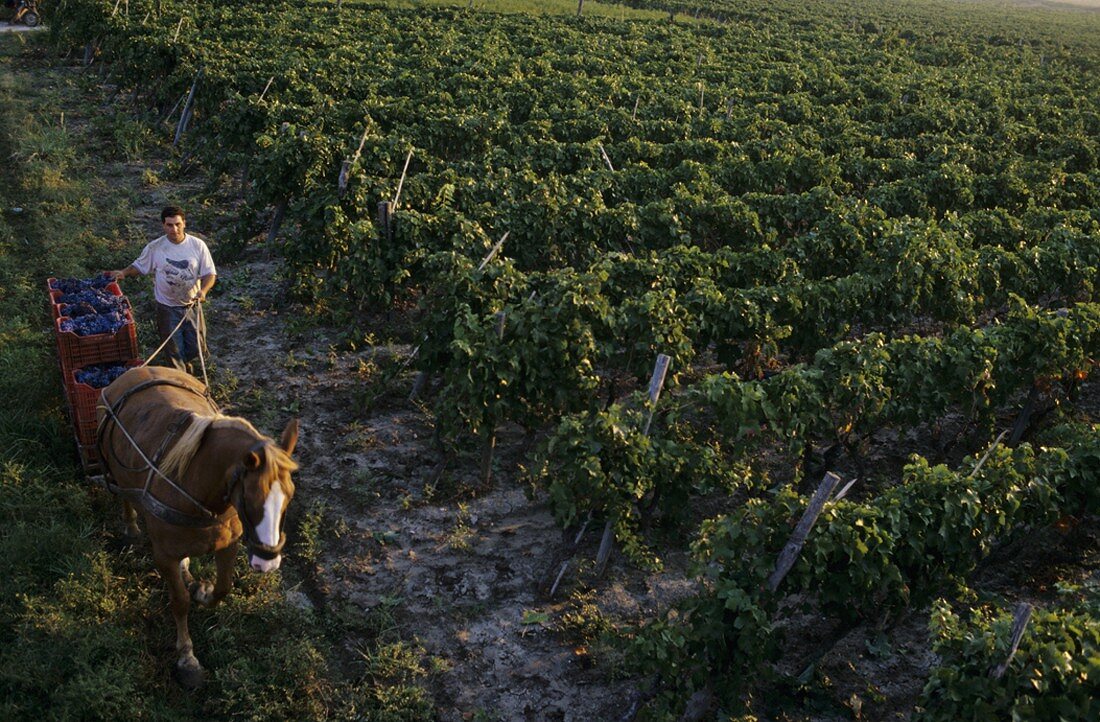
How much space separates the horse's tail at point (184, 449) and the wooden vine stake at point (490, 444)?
10.4 feet

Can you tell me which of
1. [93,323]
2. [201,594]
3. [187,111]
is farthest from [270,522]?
[187,111]

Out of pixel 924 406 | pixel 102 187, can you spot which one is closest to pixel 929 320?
pixel 924 406

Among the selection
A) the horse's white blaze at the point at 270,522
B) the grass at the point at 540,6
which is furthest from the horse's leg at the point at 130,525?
the grass at the point at 540,6

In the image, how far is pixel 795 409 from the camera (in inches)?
323

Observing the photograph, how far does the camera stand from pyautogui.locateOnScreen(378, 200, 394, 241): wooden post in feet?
35.7

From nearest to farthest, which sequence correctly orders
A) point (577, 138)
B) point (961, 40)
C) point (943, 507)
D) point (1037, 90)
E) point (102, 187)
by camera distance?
1. point (943, 507)
2. point (102, 187)
3. point (577, 138)
4. point (1037, 90)
5. point (961, 40)

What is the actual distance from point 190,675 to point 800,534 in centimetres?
481

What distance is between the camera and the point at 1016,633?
539 cm

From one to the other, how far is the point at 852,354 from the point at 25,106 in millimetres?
20671

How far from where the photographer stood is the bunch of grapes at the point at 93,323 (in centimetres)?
820

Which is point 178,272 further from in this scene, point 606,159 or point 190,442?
point 606,159

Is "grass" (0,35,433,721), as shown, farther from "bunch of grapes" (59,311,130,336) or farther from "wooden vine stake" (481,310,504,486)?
"wooden vine stake" (481,310,504,486)

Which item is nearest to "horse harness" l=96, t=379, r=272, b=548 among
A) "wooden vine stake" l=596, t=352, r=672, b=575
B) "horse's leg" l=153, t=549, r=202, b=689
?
"horse's leg" l=153, t=549, r=202, b=689

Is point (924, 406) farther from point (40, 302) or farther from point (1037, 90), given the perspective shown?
point (1037, 90)
